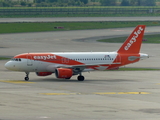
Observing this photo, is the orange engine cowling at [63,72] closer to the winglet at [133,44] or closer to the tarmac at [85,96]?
the tarmac at [85,96]

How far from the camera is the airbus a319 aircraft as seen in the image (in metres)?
56.1

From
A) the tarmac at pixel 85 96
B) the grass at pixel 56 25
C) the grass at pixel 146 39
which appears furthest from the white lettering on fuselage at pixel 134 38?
the grass at pixel 56 25

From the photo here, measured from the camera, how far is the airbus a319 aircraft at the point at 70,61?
184 ft

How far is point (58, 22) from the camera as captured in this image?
15288 cm

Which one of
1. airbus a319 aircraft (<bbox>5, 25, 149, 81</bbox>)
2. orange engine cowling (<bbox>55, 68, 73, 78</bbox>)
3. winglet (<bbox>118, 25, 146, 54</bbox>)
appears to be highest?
winglet (<bbox>118, 25, 146, 54</bbox>)

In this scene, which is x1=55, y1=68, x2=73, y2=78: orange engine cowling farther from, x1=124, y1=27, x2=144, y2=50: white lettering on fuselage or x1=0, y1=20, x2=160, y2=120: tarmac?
x1=124, y1=27, x2=144, y2=50: white lettering on fuselage

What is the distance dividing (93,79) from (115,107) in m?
22.5

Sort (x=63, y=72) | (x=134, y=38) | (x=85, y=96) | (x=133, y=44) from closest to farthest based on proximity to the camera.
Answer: (x=85, y=96)
(x=63, y=72)
(x=133, y=44)
(x=134, y=38)

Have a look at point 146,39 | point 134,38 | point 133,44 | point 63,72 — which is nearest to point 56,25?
point 146,39

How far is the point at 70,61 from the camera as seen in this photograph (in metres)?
57.6

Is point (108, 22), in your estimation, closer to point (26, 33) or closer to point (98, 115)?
point (26, 33)

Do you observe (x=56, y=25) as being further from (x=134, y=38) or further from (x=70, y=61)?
(x=70, y=61)

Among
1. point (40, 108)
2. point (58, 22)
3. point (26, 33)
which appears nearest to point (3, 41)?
point (26, 33)

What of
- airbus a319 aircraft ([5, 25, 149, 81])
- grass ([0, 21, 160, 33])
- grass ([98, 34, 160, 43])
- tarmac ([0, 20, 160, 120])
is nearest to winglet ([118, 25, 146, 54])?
airbus a319 aircraft ([5, 25, 149, 81])
